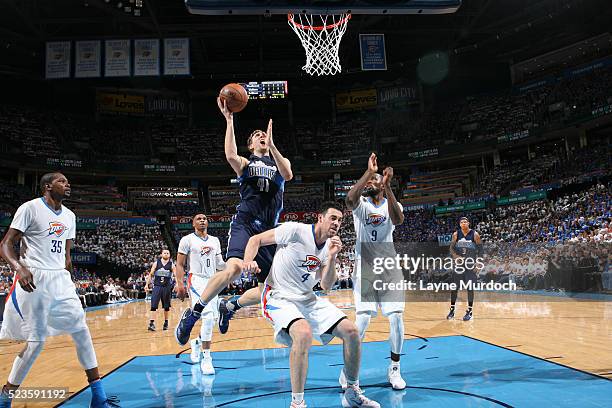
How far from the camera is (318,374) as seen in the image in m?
5.65

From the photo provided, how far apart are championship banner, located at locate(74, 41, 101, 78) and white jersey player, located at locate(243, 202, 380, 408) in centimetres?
2110

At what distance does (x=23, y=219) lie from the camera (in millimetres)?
4246

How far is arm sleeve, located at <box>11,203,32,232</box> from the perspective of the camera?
4223 mm

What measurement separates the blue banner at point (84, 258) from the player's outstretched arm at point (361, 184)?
2612 cm

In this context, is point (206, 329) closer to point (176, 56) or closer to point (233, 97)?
point (233, 97)

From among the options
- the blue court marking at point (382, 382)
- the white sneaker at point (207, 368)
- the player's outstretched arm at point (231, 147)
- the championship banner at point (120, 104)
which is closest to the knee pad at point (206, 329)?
the white sneaker at point (207, 368)

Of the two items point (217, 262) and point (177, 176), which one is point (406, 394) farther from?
point (177, 176)

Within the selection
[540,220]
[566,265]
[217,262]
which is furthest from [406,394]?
[540,220]

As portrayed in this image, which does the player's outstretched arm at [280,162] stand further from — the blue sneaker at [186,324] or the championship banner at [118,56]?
the championship banner at [118,56]

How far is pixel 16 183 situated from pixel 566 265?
33587 millimetres

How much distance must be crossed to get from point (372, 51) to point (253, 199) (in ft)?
62.3

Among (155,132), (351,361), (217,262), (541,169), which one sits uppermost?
(155,132)

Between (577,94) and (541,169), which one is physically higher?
(577,94)

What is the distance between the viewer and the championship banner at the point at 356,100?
→ 39.5m
